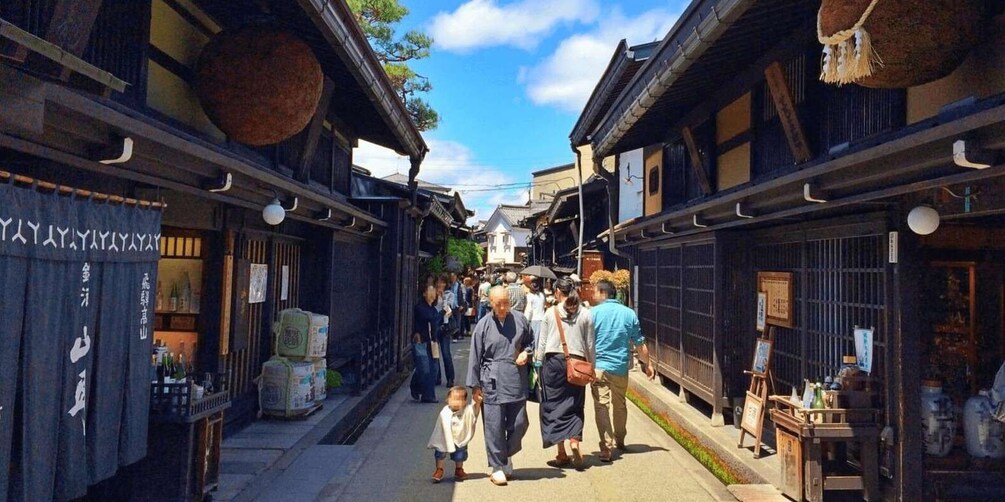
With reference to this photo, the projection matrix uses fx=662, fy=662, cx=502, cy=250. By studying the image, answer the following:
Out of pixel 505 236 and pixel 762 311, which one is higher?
pixel 505 236

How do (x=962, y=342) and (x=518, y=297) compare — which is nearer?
(x=962, y=342)

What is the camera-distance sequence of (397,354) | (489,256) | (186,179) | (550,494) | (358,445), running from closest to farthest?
(186,179) → (550,494) → (358,445) → (397,354) → (489,256)

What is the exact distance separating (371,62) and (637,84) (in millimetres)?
3517

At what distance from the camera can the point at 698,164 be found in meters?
10.6

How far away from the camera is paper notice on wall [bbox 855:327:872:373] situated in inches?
244

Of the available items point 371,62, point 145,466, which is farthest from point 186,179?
point 371,62

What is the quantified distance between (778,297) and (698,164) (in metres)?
2.88

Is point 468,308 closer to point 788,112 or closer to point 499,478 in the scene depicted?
point 499,478

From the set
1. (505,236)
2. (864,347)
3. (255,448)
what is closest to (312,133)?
(255,448)

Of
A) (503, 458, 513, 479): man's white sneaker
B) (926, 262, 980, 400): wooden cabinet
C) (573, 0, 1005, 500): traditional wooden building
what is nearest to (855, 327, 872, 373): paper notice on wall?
(573, 0, 1005, 500): traditional wooden building

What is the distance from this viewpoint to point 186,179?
6.03 m

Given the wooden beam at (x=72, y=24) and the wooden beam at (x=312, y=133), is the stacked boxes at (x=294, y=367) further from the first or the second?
the wooden beam at (x=72, y=24)

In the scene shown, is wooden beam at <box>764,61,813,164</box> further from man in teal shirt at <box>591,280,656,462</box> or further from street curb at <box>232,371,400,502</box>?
street curb at <box>232,371,400,502</box>

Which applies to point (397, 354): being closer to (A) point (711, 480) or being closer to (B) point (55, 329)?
(A) point (711, 480)
